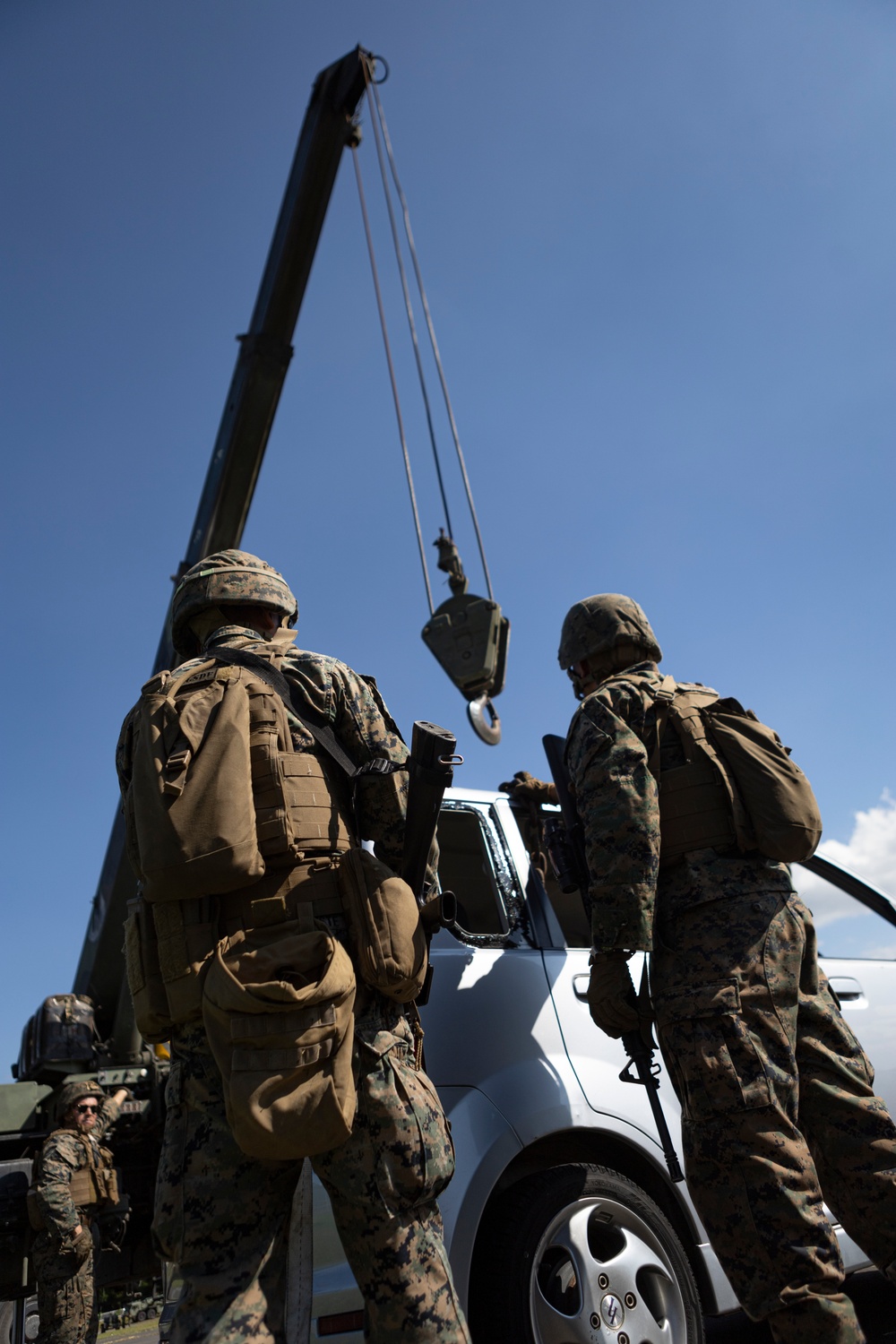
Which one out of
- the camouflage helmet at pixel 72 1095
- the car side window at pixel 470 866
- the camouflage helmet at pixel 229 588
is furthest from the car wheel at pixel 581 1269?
the camouflage helmet at pixel 72 1095

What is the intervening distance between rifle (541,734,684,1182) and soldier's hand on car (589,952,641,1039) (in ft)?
0.17

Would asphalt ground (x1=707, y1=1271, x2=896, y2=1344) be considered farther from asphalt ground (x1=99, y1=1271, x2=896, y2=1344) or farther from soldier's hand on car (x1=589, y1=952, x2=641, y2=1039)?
soldier's hand on car (x1=589, y1=952, x2=641, y2=1039)

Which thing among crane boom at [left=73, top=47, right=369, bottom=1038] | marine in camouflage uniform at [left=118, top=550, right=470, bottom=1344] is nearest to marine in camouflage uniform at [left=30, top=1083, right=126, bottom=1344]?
crane boom at [left=73, top=47, right=369, bottom=1038]

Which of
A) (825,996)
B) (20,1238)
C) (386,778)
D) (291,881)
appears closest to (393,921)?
(291,881)

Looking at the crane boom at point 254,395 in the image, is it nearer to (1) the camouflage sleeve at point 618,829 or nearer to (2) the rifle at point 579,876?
(2) the rifle at point 579,876

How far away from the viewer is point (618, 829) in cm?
254

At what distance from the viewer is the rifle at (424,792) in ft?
6.96

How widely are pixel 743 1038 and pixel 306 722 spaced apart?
1.29 metres

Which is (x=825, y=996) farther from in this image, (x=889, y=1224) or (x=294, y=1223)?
(x=294, y=1223)

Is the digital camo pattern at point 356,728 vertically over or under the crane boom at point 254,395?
under

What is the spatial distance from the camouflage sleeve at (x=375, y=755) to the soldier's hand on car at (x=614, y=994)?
0.60m

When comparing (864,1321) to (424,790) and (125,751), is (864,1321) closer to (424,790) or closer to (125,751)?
(424,790)

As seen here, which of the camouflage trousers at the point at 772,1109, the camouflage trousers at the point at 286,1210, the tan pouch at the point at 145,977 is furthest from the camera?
the camouflage trousers at the point at 772,1109

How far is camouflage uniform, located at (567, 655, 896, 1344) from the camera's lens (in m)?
2.11
